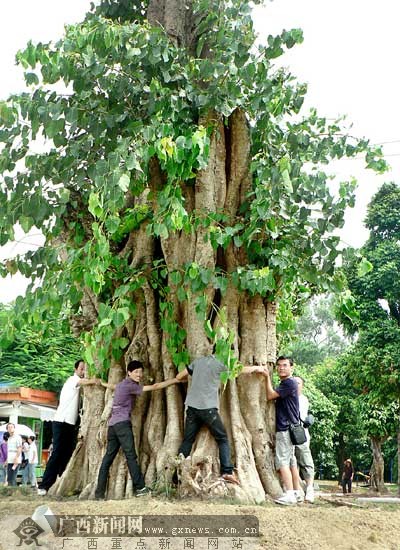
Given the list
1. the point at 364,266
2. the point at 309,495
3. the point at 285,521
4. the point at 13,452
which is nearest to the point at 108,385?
the point at 309,495

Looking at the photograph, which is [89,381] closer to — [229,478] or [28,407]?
[229,478]

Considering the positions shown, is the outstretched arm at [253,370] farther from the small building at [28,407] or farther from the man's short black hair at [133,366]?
the small building at [28,407]

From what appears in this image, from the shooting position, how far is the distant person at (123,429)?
6.61 m

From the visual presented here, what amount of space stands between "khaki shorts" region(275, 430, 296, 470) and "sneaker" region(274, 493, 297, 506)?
0.32 meters

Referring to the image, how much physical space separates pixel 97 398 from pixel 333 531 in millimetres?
3117

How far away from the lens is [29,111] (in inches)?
257

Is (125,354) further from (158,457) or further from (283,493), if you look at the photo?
(283,493)

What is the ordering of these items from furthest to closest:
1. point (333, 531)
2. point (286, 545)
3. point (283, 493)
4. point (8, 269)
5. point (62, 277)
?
point (8, 269) → point (283, 493) → point (62, 277) → point (333, 531) → point (286, 545)

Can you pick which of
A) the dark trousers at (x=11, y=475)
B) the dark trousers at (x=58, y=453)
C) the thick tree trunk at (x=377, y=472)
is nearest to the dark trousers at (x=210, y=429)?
the dark trousers at (x=58, y=453)

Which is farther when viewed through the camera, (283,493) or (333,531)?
(283,493)

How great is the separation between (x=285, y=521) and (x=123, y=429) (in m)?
2.02

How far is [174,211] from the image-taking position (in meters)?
5.93

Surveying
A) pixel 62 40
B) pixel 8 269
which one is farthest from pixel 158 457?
pixel 62 40

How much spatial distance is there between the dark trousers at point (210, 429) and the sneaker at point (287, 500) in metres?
0.60
